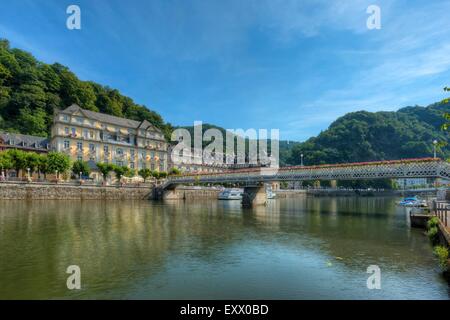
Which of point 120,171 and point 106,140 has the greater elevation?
point 106,140

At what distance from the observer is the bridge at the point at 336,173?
36.1 m

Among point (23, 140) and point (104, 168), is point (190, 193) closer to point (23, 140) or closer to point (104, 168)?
point (104, 168)

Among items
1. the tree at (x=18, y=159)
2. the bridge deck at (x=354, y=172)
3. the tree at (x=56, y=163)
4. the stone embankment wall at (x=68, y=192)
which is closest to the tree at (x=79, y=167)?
the tree at (x=56, y=163)

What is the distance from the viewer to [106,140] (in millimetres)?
95750

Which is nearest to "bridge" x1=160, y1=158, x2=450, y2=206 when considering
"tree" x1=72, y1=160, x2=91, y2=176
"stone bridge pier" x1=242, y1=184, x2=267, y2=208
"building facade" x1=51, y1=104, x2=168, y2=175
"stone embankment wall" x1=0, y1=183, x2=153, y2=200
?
"stone bridge pier" x1=242, y1=184, x2=267, y2=208

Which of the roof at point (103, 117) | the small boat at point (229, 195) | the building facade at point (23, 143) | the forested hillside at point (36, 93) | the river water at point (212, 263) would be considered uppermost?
the forested hillside at point (36, 93)

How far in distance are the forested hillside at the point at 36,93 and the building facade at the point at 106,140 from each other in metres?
12.4

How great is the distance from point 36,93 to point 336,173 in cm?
9602

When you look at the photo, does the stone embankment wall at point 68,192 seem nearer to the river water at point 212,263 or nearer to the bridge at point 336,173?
the bridge at point 336,173

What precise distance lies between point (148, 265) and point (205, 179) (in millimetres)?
54698

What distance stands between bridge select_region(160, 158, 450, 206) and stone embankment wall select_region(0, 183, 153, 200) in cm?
1300

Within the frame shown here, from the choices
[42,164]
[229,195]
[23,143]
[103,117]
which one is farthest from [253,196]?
[103,117]

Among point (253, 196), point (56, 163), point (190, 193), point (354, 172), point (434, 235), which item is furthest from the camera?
point (190, 193)
